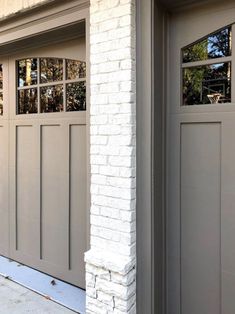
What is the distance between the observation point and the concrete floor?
258 cm

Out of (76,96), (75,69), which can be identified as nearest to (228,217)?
(76,96)

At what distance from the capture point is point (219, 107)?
2.00 meters

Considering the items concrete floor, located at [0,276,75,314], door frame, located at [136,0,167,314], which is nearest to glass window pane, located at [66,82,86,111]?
door frame, located at [136,0,167,314]

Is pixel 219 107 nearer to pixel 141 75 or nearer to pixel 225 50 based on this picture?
pixel 225 50

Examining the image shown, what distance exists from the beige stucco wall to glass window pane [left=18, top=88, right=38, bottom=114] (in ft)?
2.39

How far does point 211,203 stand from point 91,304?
1076 mm

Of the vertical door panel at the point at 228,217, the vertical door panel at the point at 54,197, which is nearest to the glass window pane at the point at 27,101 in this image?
the vertical door panel at the point at 54,197

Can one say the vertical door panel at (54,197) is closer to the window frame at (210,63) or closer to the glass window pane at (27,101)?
the glass window pane at (27,101)

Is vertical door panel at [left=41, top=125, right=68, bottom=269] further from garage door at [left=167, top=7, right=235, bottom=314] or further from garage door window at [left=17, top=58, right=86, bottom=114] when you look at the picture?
garage door at [left=167, top=7, right=235, bottom=314]

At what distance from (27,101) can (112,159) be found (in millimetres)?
1547

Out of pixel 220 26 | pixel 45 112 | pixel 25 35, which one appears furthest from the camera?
pixel 45 112

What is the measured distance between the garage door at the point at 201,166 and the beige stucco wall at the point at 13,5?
1.18 metres

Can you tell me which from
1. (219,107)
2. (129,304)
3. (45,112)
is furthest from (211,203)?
(45,112)

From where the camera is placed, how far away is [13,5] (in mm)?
2748
